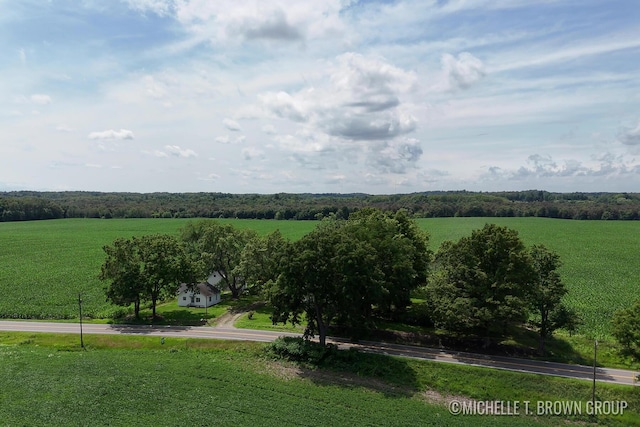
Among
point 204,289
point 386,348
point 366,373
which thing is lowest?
point 366,373

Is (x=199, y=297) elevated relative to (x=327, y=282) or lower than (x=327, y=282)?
lower

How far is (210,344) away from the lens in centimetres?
4288

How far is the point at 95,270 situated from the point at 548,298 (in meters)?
83.9

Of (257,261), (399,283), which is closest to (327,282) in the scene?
(399,283)

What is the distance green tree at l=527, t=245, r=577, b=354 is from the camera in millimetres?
39500

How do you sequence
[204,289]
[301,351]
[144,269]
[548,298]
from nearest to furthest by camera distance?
[301,351]
[548,298]
[144,269]
[204,289]

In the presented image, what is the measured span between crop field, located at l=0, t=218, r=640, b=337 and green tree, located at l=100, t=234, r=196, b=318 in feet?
24.3

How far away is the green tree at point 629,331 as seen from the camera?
104ft

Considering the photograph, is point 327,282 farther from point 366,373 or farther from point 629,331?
point 629,331

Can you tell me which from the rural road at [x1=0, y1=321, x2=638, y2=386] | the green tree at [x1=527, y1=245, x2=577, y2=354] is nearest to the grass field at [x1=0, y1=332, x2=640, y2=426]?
the rural road at [x1=0, y1=321, x2=638, y2=386]

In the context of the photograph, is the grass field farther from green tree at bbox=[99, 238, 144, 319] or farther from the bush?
green tree at bbox=[99, 238, 144, 319]

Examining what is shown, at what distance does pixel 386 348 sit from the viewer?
138 ft


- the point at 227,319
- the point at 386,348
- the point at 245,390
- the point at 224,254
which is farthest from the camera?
the point at 224,254

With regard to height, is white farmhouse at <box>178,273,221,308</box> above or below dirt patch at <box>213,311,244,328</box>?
above
